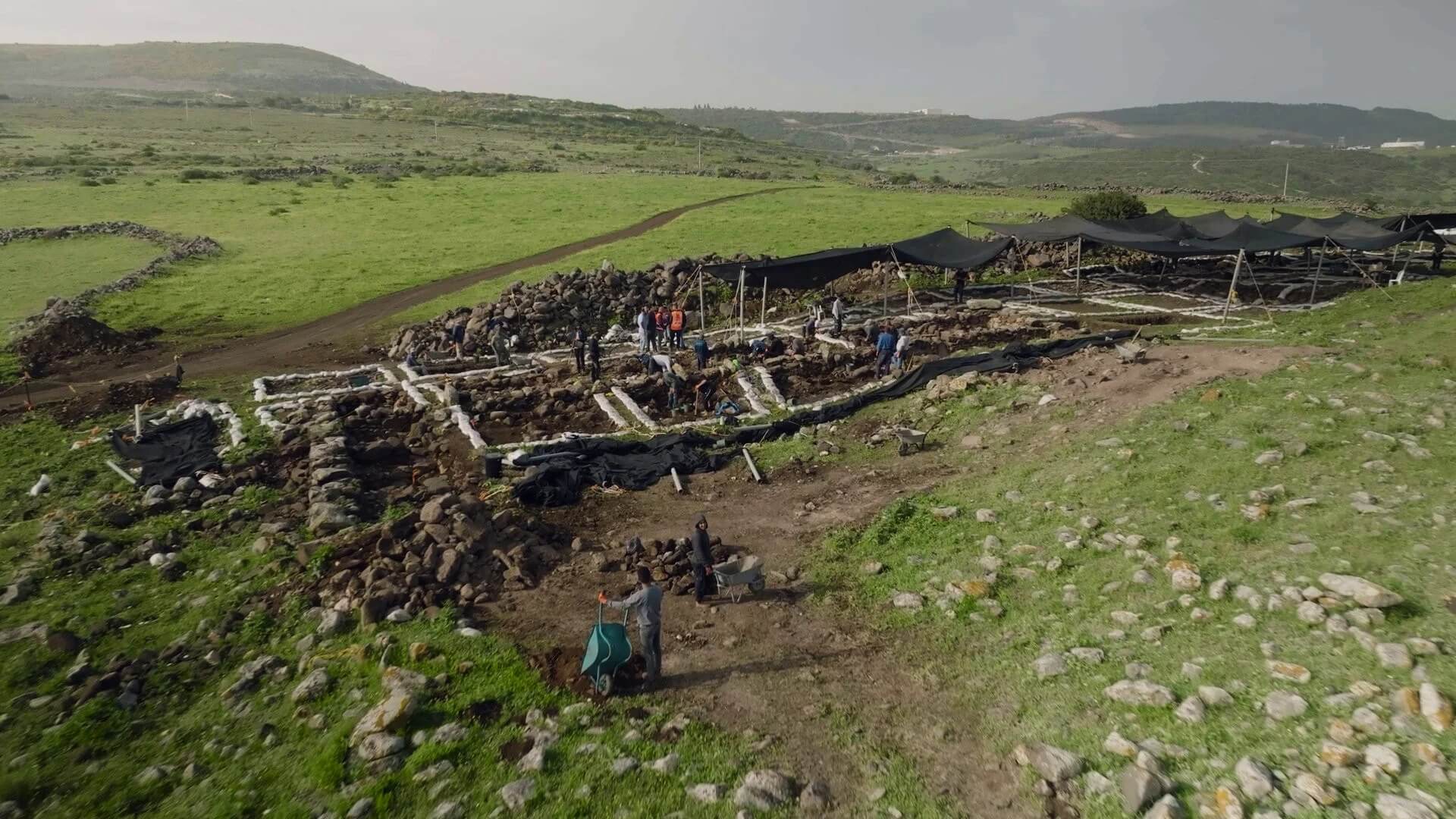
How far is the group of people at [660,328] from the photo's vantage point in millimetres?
21625

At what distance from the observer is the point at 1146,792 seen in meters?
5.35

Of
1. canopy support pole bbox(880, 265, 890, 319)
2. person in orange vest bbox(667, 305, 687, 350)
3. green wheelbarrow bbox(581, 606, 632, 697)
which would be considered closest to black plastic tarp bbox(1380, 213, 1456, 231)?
canopy support pole bbox(880, 265, 890, 319)

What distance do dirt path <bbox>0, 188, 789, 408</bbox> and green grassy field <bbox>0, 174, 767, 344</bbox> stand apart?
1.05 m

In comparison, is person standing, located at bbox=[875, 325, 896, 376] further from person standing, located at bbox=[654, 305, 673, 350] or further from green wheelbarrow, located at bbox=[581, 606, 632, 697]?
green wheelbarrow, located at bbox=[581, 606, 632, 697]

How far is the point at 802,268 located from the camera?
23219mm

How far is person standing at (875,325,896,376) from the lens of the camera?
741 inches

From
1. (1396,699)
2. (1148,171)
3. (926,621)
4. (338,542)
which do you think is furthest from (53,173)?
(1148,171)

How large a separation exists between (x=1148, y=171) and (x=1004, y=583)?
138596mm

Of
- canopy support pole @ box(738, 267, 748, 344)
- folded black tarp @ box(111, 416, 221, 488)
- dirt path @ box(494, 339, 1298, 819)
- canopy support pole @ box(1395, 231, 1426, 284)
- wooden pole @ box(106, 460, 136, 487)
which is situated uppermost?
canopy support pole @ box(1395, 231, 1426, 284)

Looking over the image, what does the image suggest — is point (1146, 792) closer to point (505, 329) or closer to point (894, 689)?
point (894, 689)

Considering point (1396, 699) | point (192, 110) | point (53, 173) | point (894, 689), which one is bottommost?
point (894, 689)

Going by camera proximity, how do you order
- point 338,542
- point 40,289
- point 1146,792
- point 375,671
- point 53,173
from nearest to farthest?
point 1146,792, point 375,671, point 338,542, point 40,289, point 53,173

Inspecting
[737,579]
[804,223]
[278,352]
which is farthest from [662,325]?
[804,223]

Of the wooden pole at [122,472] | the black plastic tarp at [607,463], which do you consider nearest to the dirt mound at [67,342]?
the wooden pole at [122,472]
